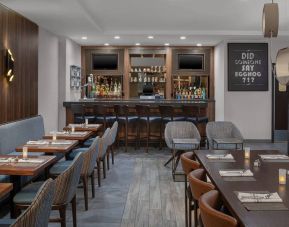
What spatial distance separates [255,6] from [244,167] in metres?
4.40

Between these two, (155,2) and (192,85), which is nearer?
(155,2)

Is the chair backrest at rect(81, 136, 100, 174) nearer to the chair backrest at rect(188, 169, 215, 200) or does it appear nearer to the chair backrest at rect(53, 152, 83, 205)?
the chair backrest at rect(53, 152, 83, 205)

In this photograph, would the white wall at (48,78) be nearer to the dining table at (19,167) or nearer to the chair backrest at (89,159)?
the chair backrest at (89,159)

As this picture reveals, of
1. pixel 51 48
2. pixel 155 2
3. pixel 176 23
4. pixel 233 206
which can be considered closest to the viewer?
pixel 233 206

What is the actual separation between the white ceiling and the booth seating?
1.91 m

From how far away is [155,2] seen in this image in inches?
277

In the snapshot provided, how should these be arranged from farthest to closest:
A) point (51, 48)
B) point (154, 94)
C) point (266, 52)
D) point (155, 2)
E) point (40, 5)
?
point (154, 94) → point (266, 52) → point (51, 48) → point (155, 2) → point (40, 5)

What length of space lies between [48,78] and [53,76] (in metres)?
0.42

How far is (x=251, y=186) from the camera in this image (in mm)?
3012

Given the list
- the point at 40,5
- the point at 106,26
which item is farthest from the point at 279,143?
the point at 40,5

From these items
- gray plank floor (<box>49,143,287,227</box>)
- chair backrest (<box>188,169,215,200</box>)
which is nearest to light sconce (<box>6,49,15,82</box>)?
gray plank floor (<box>49,143,287,227</box>)

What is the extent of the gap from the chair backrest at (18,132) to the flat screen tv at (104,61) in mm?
4552

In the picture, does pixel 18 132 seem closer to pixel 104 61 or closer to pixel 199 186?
pixel 199 186

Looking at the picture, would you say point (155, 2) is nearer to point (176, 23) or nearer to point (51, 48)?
point (176, 23)
